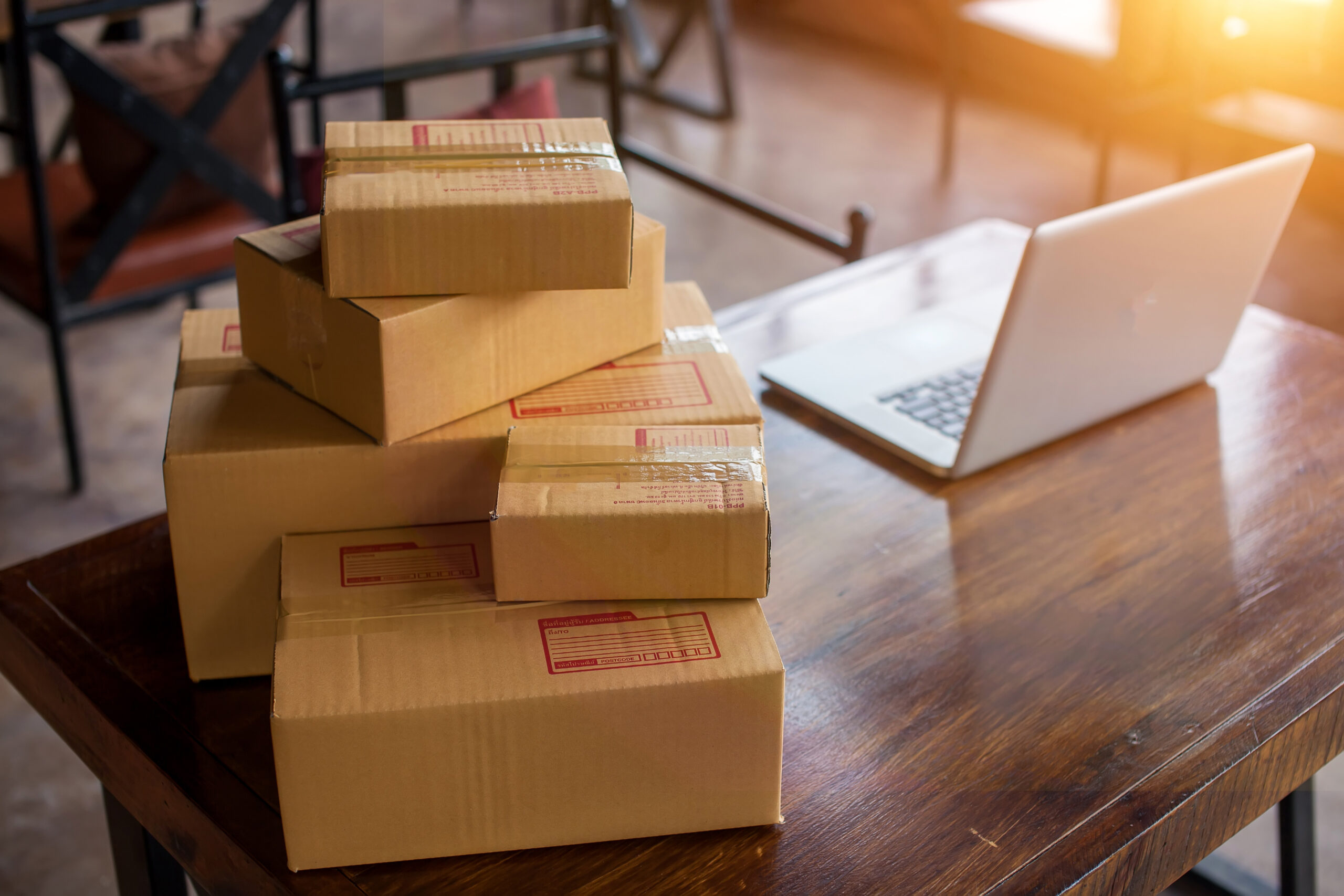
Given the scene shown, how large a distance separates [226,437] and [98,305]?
141cm

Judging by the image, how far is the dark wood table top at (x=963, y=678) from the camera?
0.72 m

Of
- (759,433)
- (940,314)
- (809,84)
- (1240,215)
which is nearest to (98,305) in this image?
(940,314)

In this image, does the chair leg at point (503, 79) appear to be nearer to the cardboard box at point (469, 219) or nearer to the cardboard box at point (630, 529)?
the cardboard box at point (469, 219)

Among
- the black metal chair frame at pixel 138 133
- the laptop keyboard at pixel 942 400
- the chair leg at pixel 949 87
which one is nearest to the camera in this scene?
the laptop keyboard at pixel 942 400

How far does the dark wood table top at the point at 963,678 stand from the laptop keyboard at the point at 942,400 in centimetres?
7

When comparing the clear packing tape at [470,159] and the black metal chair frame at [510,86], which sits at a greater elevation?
the clear packing tape at [470,159]

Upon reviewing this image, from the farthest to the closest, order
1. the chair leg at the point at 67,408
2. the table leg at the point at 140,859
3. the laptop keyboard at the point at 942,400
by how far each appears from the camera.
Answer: the chair leg at the point at 67,408 < the laptop keyboard at the point at 942,400 < the table leg at the point at 140,859

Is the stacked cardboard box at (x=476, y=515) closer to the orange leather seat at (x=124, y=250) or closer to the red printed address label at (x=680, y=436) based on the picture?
the red printed address label at (x=680, y=436)

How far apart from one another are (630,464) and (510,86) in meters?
1.31

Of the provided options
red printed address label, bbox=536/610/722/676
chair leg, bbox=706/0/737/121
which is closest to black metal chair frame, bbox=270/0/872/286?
red printed address label, bbox=536/610/722/676

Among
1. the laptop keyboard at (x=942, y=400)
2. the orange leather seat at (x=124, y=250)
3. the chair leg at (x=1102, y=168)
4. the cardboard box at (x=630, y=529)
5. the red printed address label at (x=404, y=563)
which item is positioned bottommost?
the chair leg at (x=1102, y=168)

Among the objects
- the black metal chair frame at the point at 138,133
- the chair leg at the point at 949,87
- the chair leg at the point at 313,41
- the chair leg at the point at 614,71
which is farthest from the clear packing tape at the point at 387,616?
the chair leg at the point at 949,87

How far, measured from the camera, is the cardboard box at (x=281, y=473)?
78 cm

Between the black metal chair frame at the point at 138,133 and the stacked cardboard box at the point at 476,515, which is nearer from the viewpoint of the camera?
the stacked cardboard box at the point at 476,515
